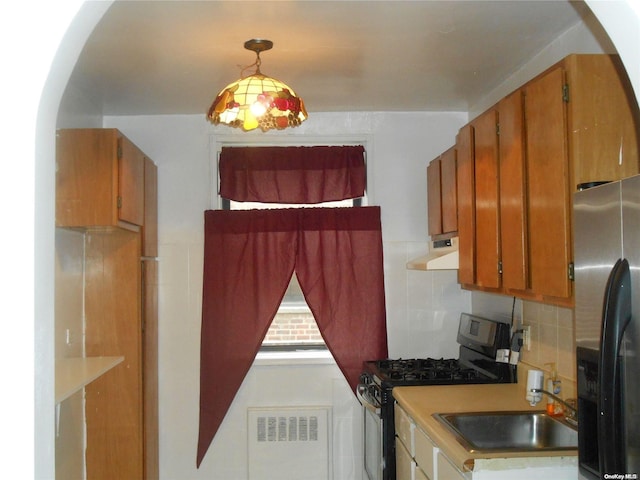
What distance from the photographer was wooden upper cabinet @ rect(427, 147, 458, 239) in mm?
3654

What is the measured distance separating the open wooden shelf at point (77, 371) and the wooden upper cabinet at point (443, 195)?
195cm

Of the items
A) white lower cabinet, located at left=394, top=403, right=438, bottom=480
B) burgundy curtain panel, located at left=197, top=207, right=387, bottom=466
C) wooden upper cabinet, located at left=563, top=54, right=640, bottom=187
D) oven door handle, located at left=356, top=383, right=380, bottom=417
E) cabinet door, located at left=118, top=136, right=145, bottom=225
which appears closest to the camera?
wooden upper cabinet, located at left=563, top=54, right=640, bottom=187

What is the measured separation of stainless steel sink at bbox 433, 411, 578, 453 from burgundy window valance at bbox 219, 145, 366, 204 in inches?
76.1

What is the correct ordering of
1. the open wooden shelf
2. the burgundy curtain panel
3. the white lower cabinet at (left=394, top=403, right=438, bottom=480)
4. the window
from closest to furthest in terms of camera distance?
the open wooden shelf
the white lower cabinet at (left=394, top=403, right=438, bottom=480)
the burgundy curtain panel
the window

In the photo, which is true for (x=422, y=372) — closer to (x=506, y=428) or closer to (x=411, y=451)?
(x=411, y=451)

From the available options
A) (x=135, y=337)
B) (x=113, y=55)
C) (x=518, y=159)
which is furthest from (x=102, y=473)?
(x=518, y=159)

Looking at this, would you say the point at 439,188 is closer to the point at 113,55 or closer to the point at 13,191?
the point at 113,55

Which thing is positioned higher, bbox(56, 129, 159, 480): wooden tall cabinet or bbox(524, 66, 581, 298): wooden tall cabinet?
bbox(524, 66, 581, 298): wooden tall cabinet

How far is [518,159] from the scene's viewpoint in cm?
265

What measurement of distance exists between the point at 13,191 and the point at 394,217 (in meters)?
3.39

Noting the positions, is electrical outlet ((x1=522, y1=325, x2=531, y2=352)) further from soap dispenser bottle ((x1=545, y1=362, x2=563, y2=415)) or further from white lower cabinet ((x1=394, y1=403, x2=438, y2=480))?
white lower cabinet ((x1=394, y1=403, x2=438, y2=480))

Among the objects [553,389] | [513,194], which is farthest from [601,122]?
[553,389]

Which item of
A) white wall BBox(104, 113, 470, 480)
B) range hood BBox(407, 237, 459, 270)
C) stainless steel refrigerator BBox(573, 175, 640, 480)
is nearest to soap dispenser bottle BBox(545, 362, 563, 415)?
range hood BBox(407, 237, 459, 270)

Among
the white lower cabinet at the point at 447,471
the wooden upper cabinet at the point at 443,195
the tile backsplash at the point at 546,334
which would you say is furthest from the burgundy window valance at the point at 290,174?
the white lower cabinet at the point at 447,471
